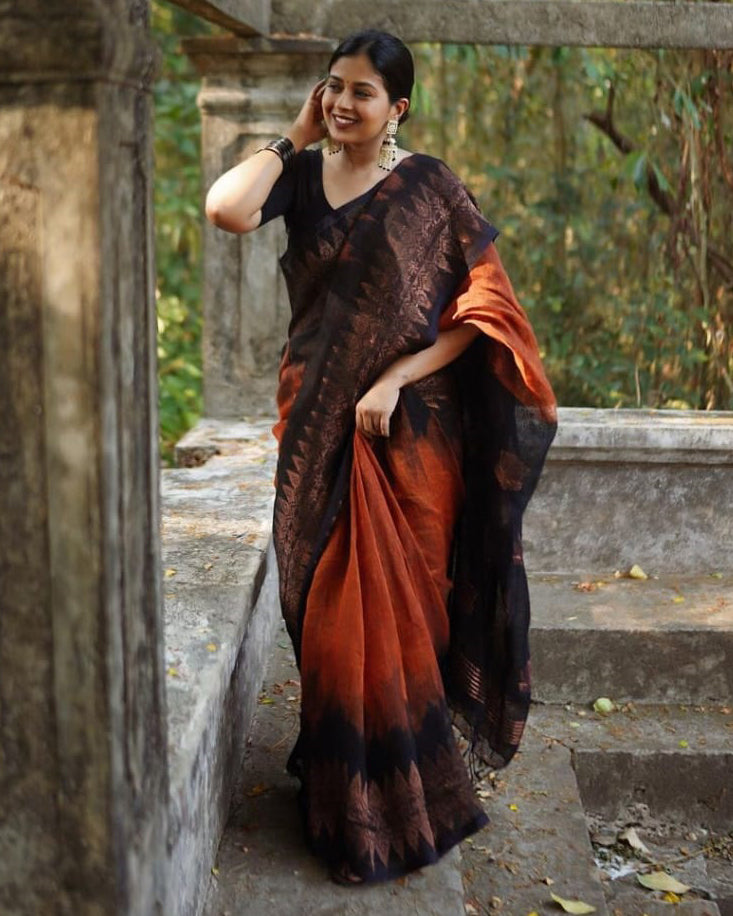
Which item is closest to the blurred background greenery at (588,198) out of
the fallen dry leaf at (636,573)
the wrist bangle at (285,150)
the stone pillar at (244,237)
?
the stone pillar at (244,237)

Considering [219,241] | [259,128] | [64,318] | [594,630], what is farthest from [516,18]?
[64,318]

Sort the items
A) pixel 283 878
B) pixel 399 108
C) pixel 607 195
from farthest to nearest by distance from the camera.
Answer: pixel 607 195 < pixel 399 108 < pixel 283 878

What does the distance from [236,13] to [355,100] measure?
6.13ft

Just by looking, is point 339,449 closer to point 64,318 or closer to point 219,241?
point 64,318

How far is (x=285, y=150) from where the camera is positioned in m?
2.76

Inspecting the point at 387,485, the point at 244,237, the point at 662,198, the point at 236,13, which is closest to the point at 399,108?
the point at 387,485

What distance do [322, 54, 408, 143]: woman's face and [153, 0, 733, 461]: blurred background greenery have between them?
3.23 meters

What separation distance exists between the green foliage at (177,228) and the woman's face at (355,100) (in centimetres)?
466

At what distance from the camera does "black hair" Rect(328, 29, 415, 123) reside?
264cm

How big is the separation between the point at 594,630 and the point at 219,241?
7.19ft

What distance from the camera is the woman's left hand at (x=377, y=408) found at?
272 centimetres

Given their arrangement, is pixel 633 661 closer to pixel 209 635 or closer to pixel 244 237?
pixel 209 635

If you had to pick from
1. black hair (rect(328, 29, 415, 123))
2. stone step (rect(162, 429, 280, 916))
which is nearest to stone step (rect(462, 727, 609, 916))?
stone step (rect(162, 429, 280, 916))

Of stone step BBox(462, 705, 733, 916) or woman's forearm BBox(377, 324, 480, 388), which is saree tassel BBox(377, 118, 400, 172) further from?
stone step BBox(462, 705, 733, 916)
